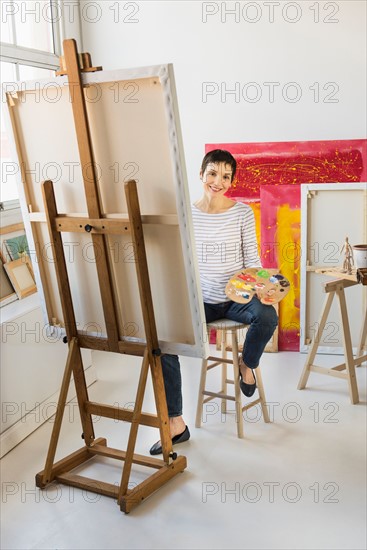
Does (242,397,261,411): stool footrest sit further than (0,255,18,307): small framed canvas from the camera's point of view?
No

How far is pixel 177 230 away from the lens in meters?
2.84

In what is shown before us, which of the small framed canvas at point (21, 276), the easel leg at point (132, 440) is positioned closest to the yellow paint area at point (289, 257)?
the small framed canvas at point (21, 276)

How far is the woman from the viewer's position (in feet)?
11.6

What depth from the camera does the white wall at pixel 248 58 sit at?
4488 mm

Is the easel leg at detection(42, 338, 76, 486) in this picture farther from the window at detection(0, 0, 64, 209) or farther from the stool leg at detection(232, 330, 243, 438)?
the window at detection(0, 0, 64, 209)

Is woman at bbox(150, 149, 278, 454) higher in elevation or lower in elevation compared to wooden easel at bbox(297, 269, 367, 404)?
higher

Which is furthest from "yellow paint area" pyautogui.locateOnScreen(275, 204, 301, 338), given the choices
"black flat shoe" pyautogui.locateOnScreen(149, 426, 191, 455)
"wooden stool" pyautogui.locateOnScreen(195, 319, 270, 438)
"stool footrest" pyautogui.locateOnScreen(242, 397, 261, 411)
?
"black flat shoe" pyautogui.locateOnScreen(149, 426, 191, 455)

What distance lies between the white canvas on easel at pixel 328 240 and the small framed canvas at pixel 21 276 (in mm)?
1739

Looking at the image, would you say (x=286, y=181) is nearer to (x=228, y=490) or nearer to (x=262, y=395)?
(x=262, y=395)

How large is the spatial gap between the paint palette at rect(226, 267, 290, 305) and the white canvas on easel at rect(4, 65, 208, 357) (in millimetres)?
510

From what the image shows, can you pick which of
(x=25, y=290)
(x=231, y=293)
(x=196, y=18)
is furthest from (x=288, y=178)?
(x=25, y=290)

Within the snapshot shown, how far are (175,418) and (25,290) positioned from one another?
1.14 meters

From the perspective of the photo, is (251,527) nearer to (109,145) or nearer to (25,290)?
(109,145)

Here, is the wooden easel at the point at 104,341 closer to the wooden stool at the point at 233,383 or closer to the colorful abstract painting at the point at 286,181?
the wooden stool at the point at 233,383
